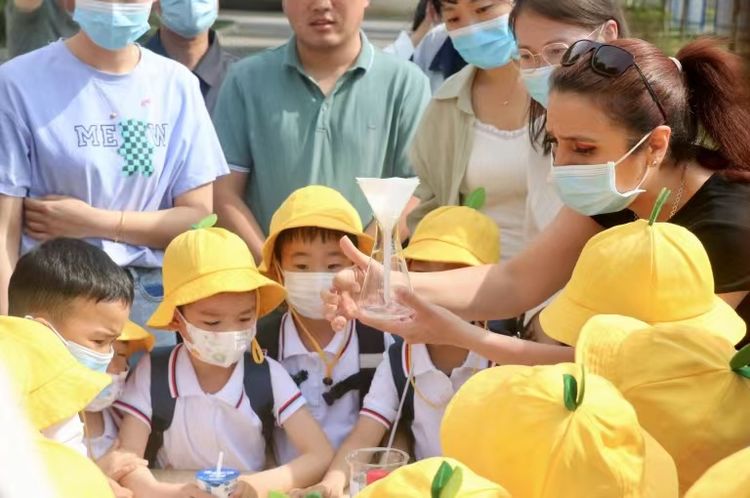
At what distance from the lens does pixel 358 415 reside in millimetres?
3684

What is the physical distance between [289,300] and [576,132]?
1.33m

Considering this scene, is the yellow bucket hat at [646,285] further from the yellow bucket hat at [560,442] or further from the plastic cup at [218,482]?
the plastic cup at [218,482]

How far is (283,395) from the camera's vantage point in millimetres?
3561

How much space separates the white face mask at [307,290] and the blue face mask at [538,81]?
0.82 m

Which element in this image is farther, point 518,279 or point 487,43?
point 487,43

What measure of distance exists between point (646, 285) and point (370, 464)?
0.96 meters

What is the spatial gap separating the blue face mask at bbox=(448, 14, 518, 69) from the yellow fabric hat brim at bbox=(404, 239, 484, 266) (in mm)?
665

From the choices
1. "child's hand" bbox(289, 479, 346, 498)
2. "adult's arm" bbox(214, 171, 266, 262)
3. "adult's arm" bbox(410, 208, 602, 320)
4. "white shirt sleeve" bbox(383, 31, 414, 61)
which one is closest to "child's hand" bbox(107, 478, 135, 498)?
"child's hand" bbox(289, 479, 346, 498)

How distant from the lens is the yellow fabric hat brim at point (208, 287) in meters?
3.49

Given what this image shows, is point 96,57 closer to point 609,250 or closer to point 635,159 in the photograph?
point 635,159

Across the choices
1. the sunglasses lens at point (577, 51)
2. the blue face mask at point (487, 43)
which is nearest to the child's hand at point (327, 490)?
the sunglasses lens at point (577, 51)

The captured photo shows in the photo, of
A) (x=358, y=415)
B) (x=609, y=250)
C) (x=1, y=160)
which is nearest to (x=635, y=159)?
(x=609, y=250)

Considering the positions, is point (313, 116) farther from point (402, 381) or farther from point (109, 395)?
point (109, 395)

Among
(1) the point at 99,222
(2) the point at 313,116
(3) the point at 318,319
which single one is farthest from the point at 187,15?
(3) the point at 318,319
